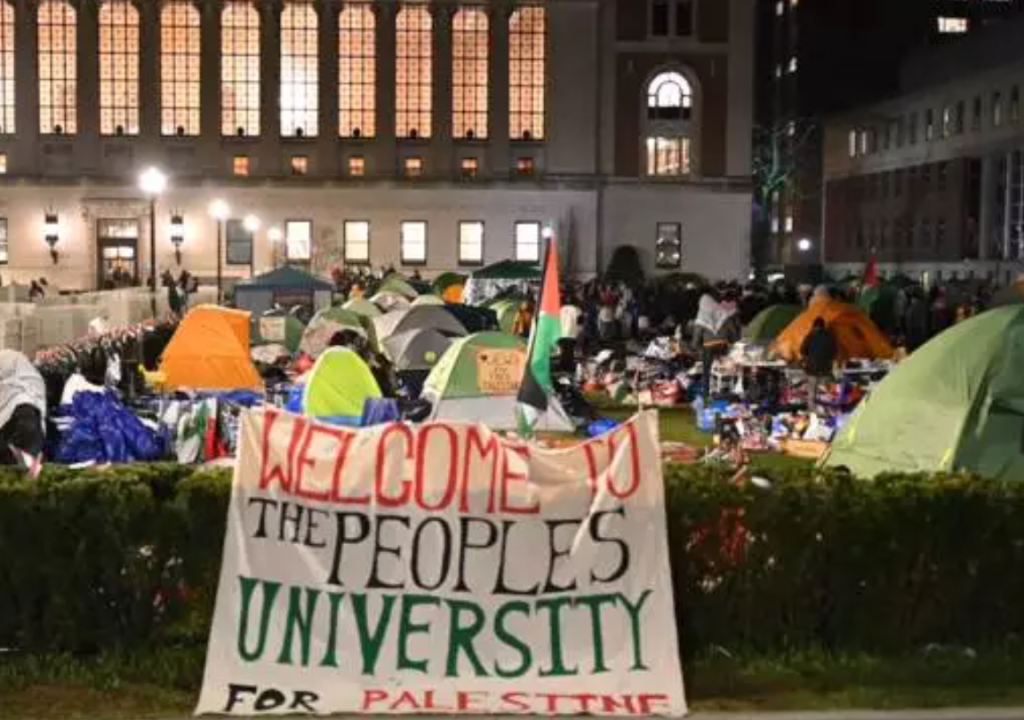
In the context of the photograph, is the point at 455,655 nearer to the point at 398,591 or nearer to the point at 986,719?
the point at 398,591

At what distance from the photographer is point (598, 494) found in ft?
25.9

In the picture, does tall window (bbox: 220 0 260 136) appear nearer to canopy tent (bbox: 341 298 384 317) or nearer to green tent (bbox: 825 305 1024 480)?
canopy tent (bbox: 341 298 384 317)

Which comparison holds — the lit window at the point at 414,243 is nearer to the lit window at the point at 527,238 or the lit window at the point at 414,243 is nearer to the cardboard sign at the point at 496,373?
the lit window at the point at 527,238

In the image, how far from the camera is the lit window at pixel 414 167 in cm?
6900

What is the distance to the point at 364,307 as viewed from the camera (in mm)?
33000

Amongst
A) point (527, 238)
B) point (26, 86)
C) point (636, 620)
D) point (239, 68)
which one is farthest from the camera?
point (527, 238)

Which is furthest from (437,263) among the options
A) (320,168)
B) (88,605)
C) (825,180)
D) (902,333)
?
(88,605)

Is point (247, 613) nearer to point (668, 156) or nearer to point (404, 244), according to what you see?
point (404, 244)

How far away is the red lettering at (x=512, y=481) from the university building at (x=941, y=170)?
5346 cm

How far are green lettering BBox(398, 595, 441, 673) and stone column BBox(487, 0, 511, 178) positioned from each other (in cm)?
6233

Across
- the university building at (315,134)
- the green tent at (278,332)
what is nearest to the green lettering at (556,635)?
the green tent at (278,332)

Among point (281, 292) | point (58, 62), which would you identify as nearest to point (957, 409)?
point (281, 292)

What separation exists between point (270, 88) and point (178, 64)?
4.31m

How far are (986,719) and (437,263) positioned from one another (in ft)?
206
